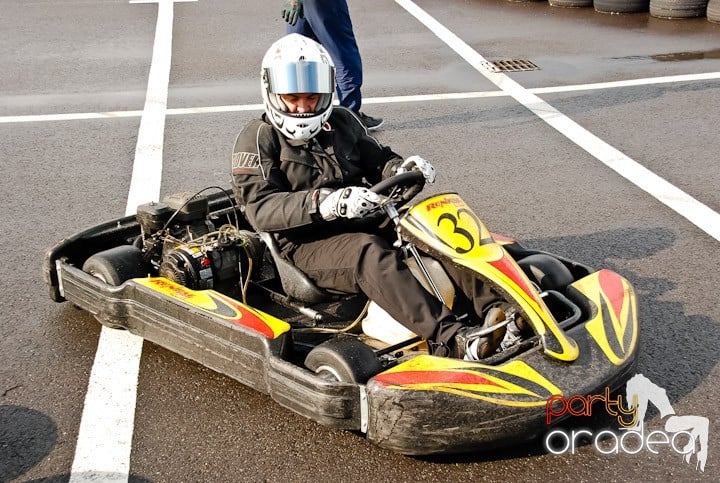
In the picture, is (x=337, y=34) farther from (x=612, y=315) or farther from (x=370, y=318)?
(x=612, y=315)

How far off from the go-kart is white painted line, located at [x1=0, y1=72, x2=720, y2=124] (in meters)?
3.36

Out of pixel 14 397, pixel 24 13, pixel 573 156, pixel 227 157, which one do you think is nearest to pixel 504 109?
pixel 573 156

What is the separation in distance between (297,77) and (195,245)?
97cm

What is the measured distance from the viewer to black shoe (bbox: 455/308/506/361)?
3.88m

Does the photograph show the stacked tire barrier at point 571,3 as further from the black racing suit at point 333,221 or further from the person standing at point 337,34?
the black racing suit at point 333,221

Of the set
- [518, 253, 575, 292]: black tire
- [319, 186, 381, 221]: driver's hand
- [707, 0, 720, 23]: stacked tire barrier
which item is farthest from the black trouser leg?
[707, 0, 720, 23]: stacked tire barrier

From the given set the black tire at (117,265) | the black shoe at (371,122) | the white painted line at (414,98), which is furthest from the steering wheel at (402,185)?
the white painted line at (414,98)

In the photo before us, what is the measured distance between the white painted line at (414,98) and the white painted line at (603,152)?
0.34m

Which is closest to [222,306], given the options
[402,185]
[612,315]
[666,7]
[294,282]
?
[294,282]

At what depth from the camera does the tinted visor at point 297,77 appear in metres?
4.50

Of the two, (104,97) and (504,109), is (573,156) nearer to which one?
(504,109)

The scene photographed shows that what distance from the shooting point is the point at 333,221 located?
14.9ft

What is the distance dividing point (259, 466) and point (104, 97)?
6.00 meters

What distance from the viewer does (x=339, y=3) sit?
7719 millimetres
